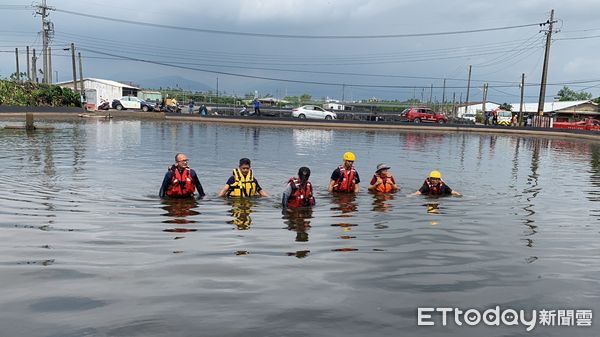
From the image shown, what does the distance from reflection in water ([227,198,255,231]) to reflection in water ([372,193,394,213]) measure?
9.27ft

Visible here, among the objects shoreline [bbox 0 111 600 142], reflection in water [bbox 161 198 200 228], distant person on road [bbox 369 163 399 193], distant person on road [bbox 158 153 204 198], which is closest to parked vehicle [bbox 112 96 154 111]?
shoreline [bbox 0 111 600 142]

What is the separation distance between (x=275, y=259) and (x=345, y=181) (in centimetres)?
642

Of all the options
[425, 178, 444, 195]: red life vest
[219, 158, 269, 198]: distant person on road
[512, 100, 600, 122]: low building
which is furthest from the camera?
[512, 100, 600, 122]: low building

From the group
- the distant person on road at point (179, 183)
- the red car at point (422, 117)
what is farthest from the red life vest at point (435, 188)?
the red car at point (422, 117)

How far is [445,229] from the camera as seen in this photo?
10.1m

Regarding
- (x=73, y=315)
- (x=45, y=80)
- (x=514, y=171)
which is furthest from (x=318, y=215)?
(x=45, y=80)

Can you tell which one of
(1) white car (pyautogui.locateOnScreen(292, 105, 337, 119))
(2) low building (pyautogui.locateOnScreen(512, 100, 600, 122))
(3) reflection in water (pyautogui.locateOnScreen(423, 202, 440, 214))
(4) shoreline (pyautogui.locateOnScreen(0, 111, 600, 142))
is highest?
(2) low building (pyautogui.locateOnScreen(512, 100, 600, 122))

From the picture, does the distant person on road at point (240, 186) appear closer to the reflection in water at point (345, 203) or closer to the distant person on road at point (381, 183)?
the reflection in water at point (345, 203)

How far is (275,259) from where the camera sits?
764 cm

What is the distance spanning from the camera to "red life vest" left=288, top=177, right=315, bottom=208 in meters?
11.5

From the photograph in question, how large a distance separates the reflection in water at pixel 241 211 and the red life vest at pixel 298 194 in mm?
917

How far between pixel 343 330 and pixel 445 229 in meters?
5.29

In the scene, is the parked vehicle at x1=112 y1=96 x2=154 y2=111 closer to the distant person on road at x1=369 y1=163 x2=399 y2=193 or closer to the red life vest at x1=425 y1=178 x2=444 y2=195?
the distant person on road at x1=369 y1=163 x2=399 y2=193

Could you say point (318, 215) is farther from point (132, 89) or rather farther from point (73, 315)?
point (132, 89)
